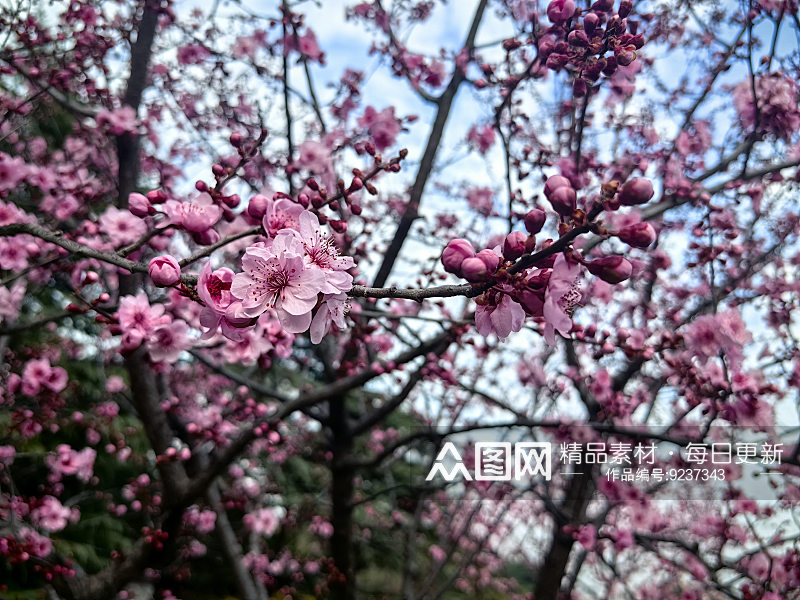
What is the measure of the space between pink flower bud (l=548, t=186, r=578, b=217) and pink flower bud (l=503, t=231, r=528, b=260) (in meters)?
0.09

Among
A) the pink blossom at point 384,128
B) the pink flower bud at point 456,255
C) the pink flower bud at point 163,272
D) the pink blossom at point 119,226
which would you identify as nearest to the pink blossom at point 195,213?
the pink flower bud at point 163,272

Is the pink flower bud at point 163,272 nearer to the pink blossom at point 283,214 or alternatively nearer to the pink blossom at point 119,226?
the pink blossom at point 283,214

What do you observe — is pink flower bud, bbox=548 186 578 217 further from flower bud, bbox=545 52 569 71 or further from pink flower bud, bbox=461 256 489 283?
flower bud, bbox=545 52 569 71

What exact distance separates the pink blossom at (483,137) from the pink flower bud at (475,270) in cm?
309

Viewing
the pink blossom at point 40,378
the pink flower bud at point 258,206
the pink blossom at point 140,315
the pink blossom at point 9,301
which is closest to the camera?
the pink flower bud at point 258,206

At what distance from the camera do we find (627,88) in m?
2.53

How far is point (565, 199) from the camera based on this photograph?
2.96 feet

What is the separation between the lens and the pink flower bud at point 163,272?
1.04 meters

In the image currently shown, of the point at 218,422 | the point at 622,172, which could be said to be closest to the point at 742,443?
the point at 622,172

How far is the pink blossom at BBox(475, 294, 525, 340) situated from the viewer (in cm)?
99

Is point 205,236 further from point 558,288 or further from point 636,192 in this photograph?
point 636,192

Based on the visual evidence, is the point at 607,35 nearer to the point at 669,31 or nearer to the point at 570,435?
the point at 570,435

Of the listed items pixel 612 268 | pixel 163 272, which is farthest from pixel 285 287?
pixel 612 268

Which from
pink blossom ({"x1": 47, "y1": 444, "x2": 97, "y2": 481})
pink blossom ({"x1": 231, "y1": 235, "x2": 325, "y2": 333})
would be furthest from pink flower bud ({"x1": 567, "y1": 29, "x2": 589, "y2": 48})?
pink blossom ({"x1": 47, "y1": 444, "x2": 97, "y2": 481})
